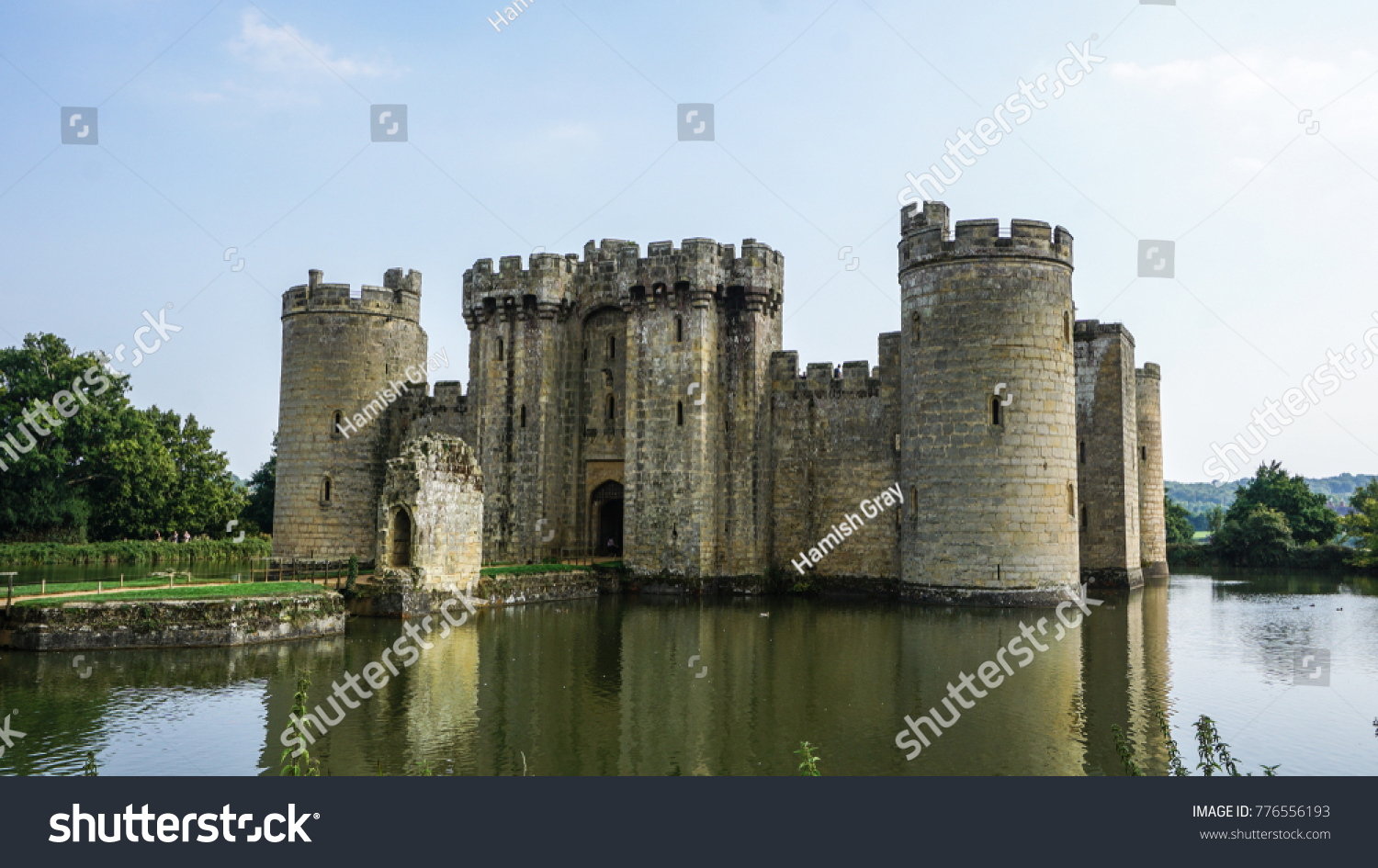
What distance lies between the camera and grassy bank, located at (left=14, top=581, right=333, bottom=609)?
17.5m

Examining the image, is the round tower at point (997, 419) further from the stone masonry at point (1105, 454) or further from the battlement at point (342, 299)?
the battlement at point (342, 299)

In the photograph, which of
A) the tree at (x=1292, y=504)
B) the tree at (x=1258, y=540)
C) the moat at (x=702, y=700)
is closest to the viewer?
the moat at (x=702, y=700)

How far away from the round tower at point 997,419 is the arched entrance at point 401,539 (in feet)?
42.4

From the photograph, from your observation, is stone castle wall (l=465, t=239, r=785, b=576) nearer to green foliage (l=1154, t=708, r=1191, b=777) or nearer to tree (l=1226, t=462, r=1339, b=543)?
green foliage (l=1154, t=708, r=1191, b=777)

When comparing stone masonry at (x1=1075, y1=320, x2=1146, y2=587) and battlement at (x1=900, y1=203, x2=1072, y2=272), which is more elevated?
battlement at (x1=900, y1=203, x2=1072, y2=272)

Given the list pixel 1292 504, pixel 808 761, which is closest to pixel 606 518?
pixel 808 761

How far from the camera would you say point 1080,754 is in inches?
414

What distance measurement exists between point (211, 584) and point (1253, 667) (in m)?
20.3

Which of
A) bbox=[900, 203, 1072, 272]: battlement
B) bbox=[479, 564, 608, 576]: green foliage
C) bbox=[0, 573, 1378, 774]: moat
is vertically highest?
bbox=[900, 203, 1072, 272]: battlement

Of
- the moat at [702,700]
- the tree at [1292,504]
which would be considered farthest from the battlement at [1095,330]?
the tree at [1292,504]

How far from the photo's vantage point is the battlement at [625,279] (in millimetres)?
29938

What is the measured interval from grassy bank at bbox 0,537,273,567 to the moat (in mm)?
24081
